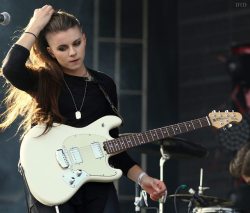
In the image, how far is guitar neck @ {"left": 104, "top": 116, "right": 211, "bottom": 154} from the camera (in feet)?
14.6

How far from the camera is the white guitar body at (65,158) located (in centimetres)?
436

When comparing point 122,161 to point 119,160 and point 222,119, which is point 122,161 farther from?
point 222,119

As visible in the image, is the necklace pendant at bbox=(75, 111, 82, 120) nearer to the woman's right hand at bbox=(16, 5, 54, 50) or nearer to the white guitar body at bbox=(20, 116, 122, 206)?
the white guitar body at bbox=(20, 116, 122, 206)

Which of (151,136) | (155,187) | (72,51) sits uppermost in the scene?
(72,51)

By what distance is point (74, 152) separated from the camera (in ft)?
14.6

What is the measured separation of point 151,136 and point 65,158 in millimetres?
419

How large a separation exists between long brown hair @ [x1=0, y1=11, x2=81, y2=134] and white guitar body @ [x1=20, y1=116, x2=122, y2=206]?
70 millimetres

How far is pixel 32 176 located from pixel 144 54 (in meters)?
3.62

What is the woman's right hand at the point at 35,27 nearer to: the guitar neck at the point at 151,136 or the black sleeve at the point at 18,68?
the black sleeve at the point at 18,68

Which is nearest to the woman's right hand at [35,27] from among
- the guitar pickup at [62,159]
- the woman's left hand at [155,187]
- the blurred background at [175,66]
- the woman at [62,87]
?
the woman at [62,87]

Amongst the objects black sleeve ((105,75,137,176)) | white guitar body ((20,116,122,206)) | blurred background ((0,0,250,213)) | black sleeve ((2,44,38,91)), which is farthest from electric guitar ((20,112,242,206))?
blurred background ((0,0,250,213))

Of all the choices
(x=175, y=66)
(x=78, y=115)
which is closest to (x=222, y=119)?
(x=78, y=115)

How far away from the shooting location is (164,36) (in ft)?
25.6

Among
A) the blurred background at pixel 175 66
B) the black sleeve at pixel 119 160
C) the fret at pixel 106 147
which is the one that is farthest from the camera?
the blurred background at pixel 175 66
